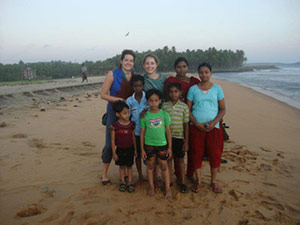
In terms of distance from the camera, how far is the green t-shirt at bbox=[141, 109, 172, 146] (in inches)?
103

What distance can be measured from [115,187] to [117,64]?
245 ft

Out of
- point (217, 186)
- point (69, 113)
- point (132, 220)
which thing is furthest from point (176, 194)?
point (69, 113)

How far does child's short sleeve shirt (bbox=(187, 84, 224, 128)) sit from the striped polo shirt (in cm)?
17

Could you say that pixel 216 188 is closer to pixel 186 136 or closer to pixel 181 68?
pixel 186 136

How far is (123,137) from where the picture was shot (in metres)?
2.78

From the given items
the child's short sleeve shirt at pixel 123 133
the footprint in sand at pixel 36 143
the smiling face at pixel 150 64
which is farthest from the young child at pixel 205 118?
the footprint in sand at pixel 36 143

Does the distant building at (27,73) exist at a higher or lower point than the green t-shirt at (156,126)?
higher

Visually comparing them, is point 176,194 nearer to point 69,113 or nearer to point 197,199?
point 197,199

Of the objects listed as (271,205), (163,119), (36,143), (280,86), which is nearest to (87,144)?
A: (36,143)

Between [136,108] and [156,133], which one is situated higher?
[136,108]

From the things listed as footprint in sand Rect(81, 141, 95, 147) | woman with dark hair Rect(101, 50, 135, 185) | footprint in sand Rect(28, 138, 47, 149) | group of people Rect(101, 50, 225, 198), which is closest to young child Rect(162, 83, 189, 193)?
group of people Rect(101, 50, 225, 198)

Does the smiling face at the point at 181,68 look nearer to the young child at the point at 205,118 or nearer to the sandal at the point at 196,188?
the young child at the point at 205,118

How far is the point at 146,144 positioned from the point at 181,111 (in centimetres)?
62

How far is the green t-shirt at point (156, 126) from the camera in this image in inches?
103
